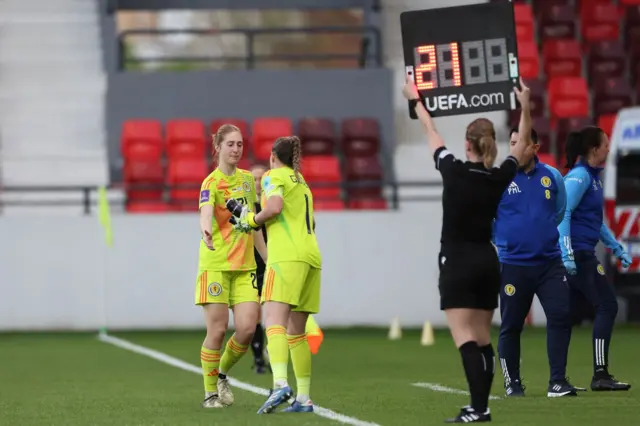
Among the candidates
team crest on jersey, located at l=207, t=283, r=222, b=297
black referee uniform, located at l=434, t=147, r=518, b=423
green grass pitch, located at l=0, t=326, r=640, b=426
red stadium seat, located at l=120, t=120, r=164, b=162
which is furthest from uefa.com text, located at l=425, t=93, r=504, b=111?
red stadium seat, located at l=120, t=120, r=164, b=162

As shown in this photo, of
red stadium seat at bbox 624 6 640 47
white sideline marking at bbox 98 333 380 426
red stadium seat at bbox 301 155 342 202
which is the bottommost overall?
white sideline marking at bbox 98 333 380 426

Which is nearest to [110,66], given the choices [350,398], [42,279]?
[42,279]

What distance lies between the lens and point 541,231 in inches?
423

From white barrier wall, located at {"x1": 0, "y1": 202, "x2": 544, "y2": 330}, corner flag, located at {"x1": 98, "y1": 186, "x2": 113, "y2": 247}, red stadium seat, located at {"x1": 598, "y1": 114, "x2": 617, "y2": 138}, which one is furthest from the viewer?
red stadium seat, located at {"x1": 598, "y1": 114, "x2": 617, "y2": 138}

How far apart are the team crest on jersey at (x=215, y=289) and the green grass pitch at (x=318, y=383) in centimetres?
78

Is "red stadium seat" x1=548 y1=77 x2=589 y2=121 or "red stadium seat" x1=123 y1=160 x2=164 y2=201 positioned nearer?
"red stadium seat" x1=123 y1=160 x2=164 y2=201

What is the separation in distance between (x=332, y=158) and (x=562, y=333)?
1258 cm

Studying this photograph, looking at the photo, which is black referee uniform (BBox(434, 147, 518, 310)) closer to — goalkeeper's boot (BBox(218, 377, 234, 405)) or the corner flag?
goalkeeper's boot (BBox(218, 377, 234, 405))

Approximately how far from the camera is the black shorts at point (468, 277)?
839cm

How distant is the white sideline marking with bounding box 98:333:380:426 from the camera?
30.3ft

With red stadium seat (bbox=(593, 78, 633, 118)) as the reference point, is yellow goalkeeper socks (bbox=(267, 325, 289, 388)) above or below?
below

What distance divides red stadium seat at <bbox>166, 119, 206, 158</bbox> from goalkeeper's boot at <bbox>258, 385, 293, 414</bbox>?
14.0 metres

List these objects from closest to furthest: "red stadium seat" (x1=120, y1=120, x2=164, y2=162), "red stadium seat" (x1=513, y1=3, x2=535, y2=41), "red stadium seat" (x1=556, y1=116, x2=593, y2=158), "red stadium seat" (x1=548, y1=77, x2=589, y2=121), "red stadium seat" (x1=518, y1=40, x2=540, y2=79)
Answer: "red stadium seat" (x1=120, y1=120, x2=164, y2=162) → "red stadium seat" (x1=556, y1=116, x2=593, y2=158) → "red stadium seat" (x1=548, y1=77, x2=589, y2=121) → "red stadium seat" (x1=518, y1=40, x2=540, y2=79) → "red stadium seat" (x1=513, y1=3, x2=535, y2=41)

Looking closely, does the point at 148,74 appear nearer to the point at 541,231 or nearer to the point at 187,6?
the point at 187,6
